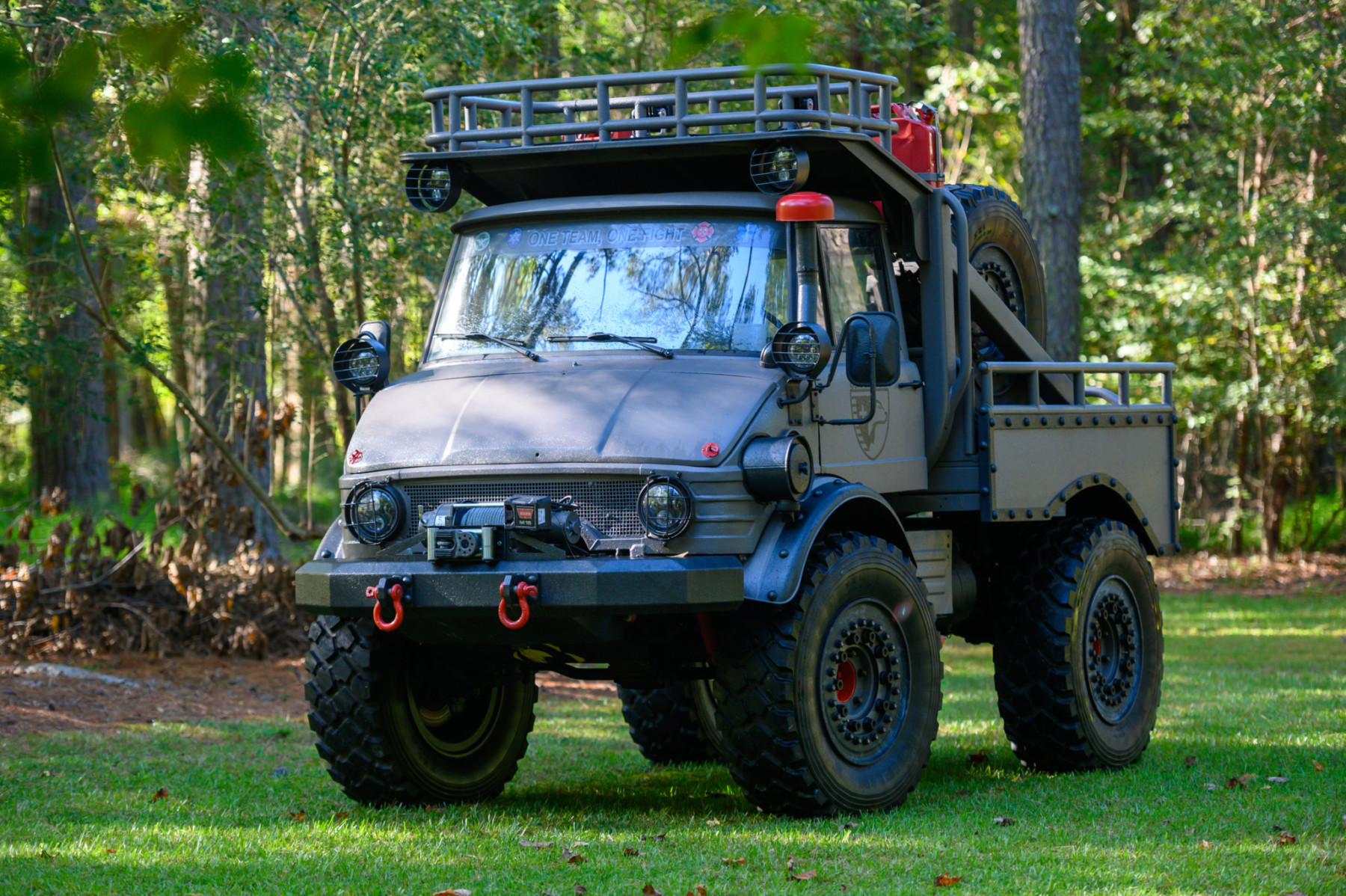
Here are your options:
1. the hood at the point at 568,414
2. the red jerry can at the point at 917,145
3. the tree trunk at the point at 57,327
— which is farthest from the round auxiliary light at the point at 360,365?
the tree trunk at the point at 57,327

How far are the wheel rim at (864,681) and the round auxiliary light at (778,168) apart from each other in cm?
188

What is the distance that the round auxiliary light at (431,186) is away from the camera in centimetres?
777

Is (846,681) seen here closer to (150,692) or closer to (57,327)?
(150,692)

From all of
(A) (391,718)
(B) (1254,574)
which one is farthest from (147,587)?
(B) (1254,574)

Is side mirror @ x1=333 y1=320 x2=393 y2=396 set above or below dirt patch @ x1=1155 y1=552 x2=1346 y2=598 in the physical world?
above

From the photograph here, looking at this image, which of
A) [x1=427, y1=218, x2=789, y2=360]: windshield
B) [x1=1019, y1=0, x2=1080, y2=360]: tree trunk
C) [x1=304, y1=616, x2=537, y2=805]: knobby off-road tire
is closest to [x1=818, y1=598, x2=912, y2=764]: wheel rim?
[x1=427, y1=218, x2=789, y2=360]: windshield

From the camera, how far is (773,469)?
632 cm

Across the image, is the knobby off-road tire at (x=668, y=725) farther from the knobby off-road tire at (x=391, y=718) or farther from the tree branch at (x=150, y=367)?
the tree branch at (x=150, y=367)

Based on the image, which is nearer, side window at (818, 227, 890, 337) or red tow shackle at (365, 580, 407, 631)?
red tow shackle at (365, 580, 407, 631)

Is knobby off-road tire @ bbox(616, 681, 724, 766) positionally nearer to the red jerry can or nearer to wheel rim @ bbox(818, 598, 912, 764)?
wheel rim @ bbox(818, 598, 912, 764)

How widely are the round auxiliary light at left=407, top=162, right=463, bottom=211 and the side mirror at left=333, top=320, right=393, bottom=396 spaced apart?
2.30ft

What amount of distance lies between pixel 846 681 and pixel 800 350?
148 centimetres

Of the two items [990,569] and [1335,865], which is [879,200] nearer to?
[990,569]

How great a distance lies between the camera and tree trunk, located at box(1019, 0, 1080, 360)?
53.7ft
